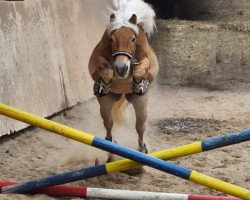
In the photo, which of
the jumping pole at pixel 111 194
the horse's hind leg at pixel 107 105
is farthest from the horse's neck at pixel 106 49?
the jumping pole at pixel 111 194

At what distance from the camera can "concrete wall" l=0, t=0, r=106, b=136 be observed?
20.5 ft

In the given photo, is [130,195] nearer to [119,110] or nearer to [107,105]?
[107,105]

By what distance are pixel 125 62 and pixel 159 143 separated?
7.25 ft

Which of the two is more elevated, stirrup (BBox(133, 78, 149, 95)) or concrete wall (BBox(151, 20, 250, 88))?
stirrup (BBox(133, 78, 149, 95))

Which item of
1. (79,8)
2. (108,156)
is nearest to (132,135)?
(108,156)

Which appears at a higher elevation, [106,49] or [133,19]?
[133,19]

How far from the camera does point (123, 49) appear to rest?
497 centimetres

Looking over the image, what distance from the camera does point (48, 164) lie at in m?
5.80

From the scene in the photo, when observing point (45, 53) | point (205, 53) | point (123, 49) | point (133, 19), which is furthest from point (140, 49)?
point (205, 53)

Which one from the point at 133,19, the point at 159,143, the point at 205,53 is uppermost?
the point at 133,19

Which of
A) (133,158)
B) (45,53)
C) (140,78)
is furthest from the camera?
(45,53)

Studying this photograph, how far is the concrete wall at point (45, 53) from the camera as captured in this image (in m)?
6.25

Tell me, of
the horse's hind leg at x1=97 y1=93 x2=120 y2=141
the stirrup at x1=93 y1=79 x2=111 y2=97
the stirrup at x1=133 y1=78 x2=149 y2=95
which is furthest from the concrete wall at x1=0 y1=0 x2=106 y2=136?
the stirrup at x1=133 y1=78 x2=149 y2=95

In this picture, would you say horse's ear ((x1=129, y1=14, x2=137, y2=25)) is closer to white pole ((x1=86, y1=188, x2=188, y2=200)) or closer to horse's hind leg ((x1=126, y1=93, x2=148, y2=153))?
horse's hind leg ((x1=126, y1=93, x2=148, y2=153))
